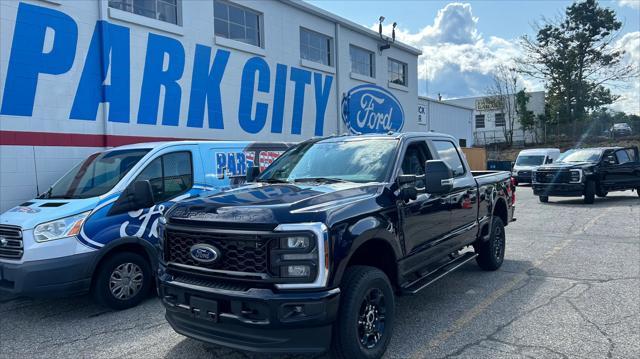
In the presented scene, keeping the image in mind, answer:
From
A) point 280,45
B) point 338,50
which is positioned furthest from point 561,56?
point 280,45

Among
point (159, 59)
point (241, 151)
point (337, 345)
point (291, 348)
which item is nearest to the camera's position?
point (291, 348)

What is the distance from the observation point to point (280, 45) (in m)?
13.4

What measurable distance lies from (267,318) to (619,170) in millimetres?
16266

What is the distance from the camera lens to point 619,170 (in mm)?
15719

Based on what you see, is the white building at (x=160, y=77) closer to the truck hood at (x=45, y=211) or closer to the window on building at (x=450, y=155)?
the truck hood at (x=45, y=211)

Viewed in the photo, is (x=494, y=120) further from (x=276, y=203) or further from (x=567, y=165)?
(x=276, y=203)

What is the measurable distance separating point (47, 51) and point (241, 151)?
13.0ft

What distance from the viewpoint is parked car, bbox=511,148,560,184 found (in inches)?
917

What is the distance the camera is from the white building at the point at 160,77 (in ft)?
26.1

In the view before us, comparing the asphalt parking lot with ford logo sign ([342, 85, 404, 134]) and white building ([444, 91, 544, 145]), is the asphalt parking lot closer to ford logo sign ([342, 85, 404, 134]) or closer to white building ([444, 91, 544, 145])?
ford logo sign ([342, 85, 404, 134])

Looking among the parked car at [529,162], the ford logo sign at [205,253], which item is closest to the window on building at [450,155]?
the ford logo sign at [205,253]

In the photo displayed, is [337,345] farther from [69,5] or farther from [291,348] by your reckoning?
[69,5]

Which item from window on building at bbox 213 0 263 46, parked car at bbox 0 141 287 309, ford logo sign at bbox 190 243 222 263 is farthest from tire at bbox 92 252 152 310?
window on building at bbox 213 0 263 46

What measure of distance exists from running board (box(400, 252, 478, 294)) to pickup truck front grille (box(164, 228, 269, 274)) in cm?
160
